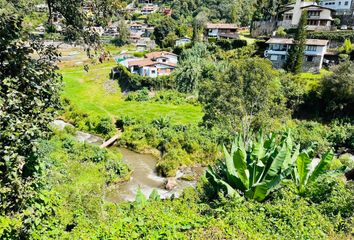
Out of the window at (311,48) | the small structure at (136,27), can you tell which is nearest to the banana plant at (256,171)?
the window at (311,48)

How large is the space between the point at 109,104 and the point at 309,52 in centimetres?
2642

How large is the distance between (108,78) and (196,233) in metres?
42.3

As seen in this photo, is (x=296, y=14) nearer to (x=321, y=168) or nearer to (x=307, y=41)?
(x=307, y=41)

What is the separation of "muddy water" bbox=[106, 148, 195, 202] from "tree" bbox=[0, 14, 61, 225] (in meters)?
13.0

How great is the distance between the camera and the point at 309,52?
39.2 metres

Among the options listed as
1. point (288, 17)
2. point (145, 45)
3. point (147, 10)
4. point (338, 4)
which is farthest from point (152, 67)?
point (147, 10)

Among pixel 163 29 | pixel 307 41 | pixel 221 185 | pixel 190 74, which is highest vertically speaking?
pixel 307 41

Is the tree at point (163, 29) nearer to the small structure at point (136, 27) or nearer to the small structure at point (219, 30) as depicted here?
the small structure at point (219, 30)

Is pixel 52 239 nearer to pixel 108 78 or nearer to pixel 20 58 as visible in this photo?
pixel 20 58

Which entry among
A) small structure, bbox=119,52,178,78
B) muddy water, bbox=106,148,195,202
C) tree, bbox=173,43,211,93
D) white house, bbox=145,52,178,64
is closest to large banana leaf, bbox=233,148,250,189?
muddy water, bbox=106,148,195,202

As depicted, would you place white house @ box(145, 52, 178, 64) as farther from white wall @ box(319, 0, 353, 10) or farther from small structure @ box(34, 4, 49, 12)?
small structure @ box(34, 4, 49, 12)

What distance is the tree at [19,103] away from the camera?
4828mm

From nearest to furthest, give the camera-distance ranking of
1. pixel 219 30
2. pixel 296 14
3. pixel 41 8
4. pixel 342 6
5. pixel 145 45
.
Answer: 1. pixel 41 8
2. pixel 296 14
3. pixel 342 6
4. pixel 219 30
5. pixel 145 45

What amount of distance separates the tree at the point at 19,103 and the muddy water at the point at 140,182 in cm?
1298
